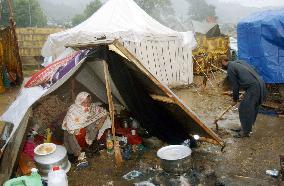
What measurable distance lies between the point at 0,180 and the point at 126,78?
252 centimetres

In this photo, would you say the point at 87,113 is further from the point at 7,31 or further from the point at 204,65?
the point at 204,65

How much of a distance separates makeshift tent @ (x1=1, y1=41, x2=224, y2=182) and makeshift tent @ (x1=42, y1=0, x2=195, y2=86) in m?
4.72

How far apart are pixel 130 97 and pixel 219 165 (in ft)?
6.25

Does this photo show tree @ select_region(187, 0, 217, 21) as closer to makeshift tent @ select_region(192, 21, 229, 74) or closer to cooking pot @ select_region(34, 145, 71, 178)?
makeshift tent @ select_region(192, 21, 229, 74)

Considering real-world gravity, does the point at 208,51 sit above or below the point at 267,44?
below

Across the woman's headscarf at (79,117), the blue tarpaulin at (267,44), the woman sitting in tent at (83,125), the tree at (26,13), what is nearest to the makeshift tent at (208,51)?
the blue tarpaulin at (267,44)

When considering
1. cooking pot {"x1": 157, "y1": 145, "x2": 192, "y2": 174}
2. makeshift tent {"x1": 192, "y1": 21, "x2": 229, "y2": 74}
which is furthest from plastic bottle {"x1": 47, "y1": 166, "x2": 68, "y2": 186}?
makeshift tent {"x1": 192, "y1": 21, "x2": 229, "y2": 74}

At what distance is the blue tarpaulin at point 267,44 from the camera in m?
8.45

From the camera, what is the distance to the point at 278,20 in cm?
840

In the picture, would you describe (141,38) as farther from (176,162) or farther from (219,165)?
(176,162)

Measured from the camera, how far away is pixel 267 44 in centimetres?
867

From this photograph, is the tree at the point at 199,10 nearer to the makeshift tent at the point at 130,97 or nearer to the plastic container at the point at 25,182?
the makeshift tent at the point at 130,97

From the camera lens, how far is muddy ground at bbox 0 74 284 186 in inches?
185

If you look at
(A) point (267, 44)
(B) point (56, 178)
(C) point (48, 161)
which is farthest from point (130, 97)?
(A) point (267, 44)
